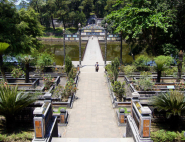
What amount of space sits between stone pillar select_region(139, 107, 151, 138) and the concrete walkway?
271 cm

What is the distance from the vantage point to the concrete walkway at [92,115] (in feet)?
30.3

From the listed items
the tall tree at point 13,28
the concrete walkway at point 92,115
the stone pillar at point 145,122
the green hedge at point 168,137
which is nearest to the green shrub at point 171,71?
the concrete walkway at point 92,115

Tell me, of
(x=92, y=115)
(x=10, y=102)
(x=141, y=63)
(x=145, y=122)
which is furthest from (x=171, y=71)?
(x=10, y=102)

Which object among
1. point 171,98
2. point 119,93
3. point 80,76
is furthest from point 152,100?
point 80,76

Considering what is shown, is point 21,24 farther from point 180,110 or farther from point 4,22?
point 180,110

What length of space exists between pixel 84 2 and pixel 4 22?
53.7 m

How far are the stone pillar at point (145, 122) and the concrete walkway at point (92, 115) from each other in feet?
8.90

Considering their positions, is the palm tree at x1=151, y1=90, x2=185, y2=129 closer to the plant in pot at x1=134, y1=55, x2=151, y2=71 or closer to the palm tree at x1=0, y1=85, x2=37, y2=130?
the palm tree at x1=0, y1=85, x2=37, y2=130

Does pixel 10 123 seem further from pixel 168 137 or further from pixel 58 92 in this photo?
pixel 168 137

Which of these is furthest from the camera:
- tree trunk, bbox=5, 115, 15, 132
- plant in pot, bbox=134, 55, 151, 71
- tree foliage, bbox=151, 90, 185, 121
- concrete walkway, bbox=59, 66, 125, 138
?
plant in pot, bbox=134, 55, 151, 71

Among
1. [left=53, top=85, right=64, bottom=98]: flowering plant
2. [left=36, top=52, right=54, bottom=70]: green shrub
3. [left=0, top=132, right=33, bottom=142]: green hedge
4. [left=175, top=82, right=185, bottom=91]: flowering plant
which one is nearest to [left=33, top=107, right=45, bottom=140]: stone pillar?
[left=0, top=132, right=33, bottom=142]: green hedge

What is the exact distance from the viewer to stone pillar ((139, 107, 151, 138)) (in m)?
6.46

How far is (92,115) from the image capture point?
1096 cm

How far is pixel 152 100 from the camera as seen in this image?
834 cm
